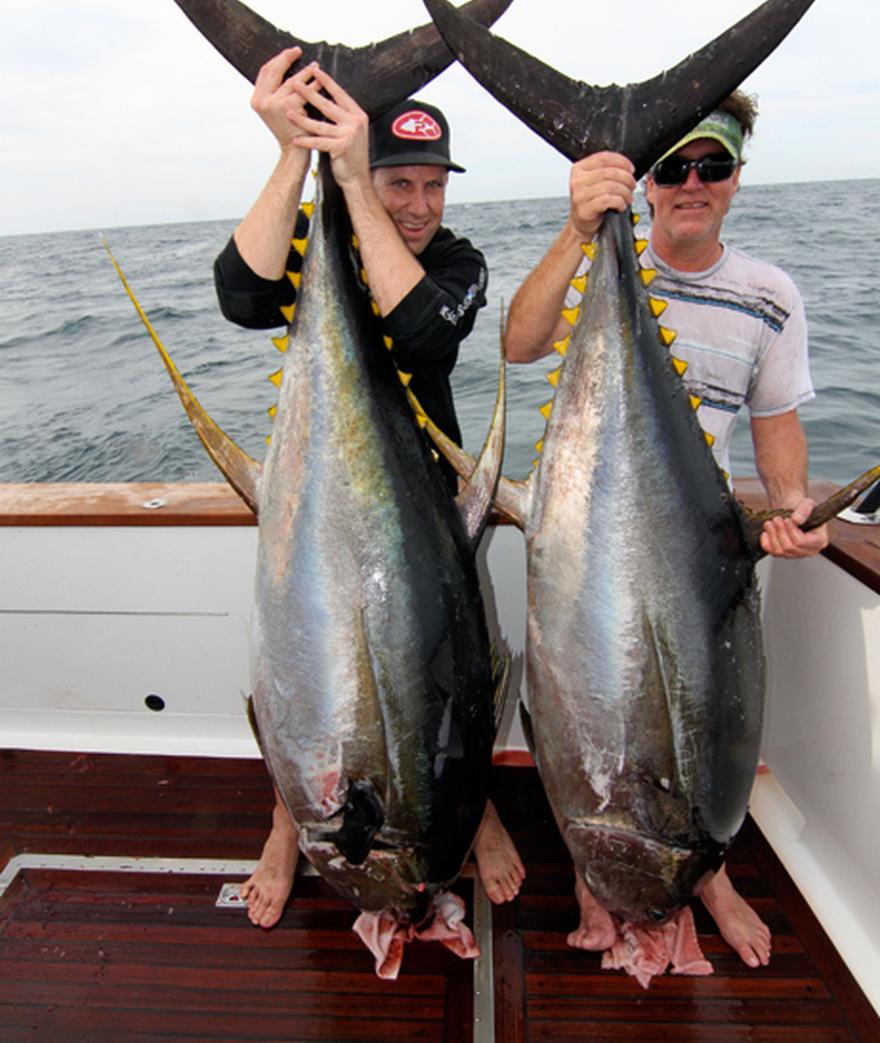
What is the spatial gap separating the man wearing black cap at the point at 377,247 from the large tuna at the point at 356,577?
61mm

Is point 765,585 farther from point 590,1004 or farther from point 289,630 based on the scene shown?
point 289,630

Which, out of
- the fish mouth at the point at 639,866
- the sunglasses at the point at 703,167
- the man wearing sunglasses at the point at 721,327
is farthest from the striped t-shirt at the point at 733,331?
the fish mouth at the point at 639,866

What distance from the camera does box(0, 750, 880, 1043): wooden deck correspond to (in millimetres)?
1611

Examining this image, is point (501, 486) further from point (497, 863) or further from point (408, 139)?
point (497, 863)

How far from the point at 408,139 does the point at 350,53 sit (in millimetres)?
434

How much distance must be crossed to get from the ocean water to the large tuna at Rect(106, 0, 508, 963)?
4.17 metres

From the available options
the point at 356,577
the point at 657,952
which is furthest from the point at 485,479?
the point at 657,952

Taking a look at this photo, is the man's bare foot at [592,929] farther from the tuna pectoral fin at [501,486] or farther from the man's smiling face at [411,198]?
the man's smiling face at [411,198]

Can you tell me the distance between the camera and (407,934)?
1.67 metres

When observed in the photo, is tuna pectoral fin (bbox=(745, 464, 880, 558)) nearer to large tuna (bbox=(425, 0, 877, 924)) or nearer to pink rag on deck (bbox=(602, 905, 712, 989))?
large tuna (bbox=(425, 0, 877, 924))

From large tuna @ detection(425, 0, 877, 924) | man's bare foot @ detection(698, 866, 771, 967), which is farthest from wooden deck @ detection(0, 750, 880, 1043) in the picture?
large tuna @ detection(425, 0, 877, 924)

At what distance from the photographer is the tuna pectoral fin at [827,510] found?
128 cm

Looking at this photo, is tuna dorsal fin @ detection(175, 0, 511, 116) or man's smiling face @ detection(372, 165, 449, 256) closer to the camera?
tuna dorsal fin @ detection(175, 0, 511, 116)

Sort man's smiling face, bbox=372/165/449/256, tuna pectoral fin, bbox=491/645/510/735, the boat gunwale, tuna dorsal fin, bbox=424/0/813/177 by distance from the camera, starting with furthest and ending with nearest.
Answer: the boat gunwale → man's smiling face, bbox=372/165/449/256 → tuna pectoral fin, bbox=491/645/510/735 → tuna dorsal fin, bbox=424/0/813/177
